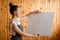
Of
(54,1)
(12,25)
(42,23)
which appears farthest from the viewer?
(54,1)

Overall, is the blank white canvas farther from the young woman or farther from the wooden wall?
the wooden wall

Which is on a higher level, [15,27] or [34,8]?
[34,8]

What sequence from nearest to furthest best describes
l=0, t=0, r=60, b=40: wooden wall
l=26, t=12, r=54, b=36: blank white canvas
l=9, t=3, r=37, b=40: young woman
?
l=9, t=3, r=37, b=40: young woman
l=26, t=12, r=54, b=36: blank white canvas
l=0, t=0, r=60, b=40: wooden wall

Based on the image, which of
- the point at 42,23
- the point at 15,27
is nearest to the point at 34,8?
the point at 42,23

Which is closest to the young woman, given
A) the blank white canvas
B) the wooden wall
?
the blank white canvas

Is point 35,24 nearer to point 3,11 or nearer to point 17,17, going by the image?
point 17,17

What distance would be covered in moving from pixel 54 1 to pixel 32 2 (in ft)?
1.90

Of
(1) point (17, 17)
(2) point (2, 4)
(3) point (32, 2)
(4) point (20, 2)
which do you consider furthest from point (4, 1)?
(1) point (17, 17)

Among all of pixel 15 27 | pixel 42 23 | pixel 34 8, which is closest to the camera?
pixel 15 27

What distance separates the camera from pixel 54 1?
12.5ft

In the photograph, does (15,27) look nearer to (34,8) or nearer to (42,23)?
(42,23)

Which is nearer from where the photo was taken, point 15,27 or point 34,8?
point 15,27

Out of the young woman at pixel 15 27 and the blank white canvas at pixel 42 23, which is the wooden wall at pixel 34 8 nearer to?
the blank white canvas at pixel 42 23

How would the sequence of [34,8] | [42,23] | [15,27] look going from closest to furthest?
1. [15,27]
2. [42,23]
3. [34,8]
